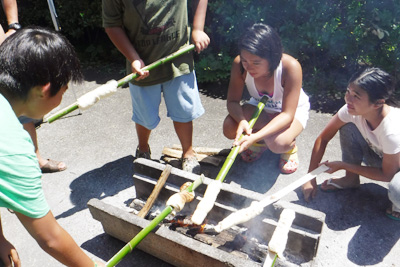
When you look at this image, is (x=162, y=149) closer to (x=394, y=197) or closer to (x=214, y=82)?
(x=214, y=82)

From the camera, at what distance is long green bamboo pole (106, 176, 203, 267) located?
2.07 m

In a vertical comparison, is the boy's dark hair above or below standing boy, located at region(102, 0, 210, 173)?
above

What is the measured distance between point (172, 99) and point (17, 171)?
1909 millimetres

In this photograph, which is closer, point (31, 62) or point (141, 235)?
point (31, 62)

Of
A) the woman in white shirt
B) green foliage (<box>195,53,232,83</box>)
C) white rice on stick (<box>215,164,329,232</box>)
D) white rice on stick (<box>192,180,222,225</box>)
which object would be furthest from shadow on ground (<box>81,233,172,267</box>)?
green foliage (<box>195,53,232,83</box>)

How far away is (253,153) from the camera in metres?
3.89

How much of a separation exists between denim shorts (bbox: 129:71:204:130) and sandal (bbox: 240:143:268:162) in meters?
0.78

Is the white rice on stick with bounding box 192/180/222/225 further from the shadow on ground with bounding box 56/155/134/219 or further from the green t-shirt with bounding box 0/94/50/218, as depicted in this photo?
the shadow on ground with bounding box 56/155/134/219

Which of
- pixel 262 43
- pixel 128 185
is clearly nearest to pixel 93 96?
pixel 128 185

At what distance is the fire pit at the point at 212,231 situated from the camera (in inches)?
95.0

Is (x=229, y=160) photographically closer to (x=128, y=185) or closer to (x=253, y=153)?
(x=253, y=153)

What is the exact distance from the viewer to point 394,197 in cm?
281

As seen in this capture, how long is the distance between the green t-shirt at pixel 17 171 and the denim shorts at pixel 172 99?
5.70ft

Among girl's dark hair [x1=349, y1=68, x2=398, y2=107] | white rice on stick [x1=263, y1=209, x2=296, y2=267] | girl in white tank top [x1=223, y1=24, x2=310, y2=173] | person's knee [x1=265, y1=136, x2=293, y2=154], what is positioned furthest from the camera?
person's knee [x1=265, y1=136, x2=293, y2=154]
